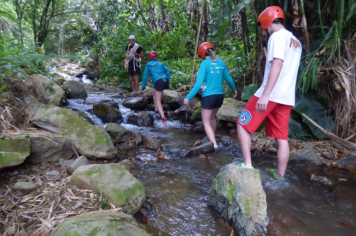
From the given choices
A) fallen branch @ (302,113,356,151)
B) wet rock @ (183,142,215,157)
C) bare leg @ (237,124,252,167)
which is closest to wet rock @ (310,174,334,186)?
fallen branch @ (302,113,356,151)

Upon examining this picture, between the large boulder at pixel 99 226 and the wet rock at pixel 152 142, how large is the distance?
2.30 metres

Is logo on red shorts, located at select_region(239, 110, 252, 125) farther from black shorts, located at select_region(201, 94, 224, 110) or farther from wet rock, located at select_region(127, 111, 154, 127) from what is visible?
wet rock, located at select_region(127, 111, 154, 127)

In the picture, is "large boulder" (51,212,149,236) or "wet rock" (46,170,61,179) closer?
"large boulder" (51,212,149,236)

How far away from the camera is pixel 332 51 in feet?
11.5

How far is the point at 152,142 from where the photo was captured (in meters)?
4.32

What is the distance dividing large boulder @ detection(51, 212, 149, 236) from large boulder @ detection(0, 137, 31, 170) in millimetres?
1114

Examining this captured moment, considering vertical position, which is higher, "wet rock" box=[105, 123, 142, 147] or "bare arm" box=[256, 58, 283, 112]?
"bare arm" box=[256, 58, 283, 112]

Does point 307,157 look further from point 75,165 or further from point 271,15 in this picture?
point 75,165

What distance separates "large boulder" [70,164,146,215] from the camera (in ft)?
7.20

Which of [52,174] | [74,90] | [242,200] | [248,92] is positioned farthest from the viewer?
[74,90]

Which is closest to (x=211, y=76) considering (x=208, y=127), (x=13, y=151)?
(x=208, y=127)

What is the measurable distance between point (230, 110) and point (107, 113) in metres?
2.86

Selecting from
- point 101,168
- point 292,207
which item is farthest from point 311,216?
point 101,168

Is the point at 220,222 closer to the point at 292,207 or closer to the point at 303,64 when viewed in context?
the point at 292,207
